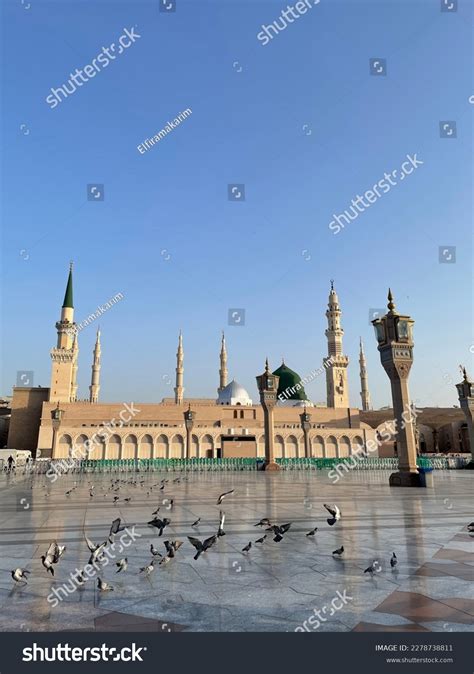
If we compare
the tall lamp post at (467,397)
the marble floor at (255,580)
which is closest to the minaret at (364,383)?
the tall lamp post at (467,397)

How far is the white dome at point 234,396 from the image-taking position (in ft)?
204

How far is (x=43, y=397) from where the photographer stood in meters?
56.1

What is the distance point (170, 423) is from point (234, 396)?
475 inches

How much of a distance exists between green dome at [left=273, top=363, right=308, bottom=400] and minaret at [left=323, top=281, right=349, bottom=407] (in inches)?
188

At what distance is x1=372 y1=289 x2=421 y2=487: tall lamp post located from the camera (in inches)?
596

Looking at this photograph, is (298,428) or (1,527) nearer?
(1,527)

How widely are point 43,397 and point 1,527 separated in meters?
53.2

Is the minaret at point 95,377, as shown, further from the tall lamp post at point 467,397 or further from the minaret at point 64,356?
the tall lamp post at point 467,397

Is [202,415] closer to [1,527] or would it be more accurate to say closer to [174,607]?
[1,527]

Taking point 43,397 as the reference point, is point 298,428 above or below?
below

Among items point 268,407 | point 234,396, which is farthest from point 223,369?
point 268,407
